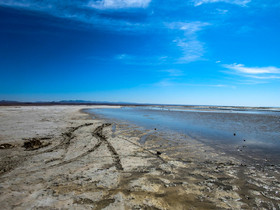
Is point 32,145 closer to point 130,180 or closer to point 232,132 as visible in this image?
point 130,180

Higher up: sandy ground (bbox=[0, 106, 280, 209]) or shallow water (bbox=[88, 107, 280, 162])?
shallow water (bbox=[88, 107, 280, 162])

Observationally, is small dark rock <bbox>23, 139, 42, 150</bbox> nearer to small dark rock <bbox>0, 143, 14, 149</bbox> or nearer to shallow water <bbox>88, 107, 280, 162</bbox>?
small dark rock <bbox>0, 143, 14, 149</bbox>

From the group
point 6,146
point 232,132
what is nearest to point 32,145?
point 6,146

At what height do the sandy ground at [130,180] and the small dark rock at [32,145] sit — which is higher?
the small dark rock at [32,145]

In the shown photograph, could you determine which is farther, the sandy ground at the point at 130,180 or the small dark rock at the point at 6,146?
the small dark rock at the point at 6,146

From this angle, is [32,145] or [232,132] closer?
[32,145]

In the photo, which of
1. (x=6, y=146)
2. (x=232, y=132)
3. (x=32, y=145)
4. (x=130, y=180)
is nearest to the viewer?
(x=130, y=180)

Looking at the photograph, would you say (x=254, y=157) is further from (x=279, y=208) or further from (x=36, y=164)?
(x=36, y=164)

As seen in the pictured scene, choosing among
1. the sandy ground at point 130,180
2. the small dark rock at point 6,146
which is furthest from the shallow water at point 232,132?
the small dark rock at point 6,146

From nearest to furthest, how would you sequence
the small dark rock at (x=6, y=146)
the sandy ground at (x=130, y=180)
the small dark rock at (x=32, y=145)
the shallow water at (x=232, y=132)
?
1. the sandy ground at (x=130, y=180)
2. the small dark rock at (x=6, y=146)
3. the small dark rock at (x=32, y=145)
4. the shallow water at (x=232, y=132)

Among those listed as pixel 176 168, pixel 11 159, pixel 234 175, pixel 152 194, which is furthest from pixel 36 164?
pixel 234 175

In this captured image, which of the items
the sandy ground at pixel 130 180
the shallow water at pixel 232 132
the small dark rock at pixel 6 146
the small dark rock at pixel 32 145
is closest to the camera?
the sandy ground at pixel 130 180

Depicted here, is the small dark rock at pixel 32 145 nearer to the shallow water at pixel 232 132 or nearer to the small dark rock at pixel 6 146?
the small dark rock at pixel 6 146

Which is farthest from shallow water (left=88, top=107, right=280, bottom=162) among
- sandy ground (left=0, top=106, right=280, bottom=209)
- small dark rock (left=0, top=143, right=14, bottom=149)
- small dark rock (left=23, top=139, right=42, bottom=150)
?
small dark rock (left=0, top=143, right=14, bottom=149)
